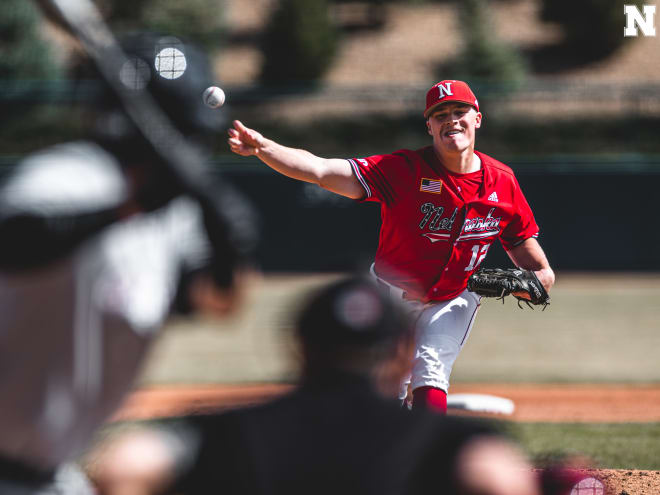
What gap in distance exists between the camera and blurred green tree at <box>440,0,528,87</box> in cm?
3259

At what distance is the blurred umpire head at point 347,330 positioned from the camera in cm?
185

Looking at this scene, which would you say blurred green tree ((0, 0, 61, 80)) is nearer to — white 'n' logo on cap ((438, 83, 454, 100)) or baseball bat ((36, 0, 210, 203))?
white 'n' logo on cap ((438, 83, 454, 100))

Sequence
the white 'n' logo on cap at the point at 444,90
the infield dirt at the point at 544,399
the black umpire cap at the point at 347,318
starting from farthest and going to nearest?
the infield dirt at the point at 544,399
the white 'n' logo on cap at the point at 444,90
the black umpire cap at the point at 347,318

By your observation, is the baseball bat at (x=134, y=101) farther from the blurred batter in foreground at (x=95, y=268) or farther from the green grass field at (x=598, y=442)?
the green grass field at (x=598, y=442)

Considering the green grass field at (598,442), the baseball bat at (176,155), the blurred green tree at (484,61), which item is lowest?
the green grass field at (598,442)

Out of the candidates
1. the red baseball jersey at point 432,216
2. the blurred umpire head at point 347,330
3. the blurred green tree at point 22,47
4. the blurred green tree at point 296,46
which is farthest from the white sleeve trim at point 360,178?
the blurred green tree at point 296,46

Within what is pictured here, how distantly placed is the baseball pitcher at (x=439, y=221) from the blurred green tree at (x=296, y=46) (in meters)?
29.2

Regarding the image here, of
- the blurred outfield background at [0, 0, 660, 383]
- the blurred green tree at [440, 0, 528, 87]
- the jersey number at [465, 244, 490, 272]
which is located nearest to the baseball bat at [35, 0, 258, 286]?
the blurred outfield background at [0, 0, 660, 383]

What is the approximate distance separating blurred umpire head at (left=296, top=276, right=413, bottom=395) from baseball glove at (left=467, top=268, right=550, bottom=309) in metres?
3.02

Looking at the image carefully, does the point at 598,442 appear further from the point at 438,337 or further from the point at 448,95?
the point at 448,95

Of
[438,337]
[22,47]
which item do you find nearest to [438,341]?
[438,337]

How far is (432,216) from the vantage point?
491cm

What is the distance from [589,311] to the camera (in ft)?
50.9

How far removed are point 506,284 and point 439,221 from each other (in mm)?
519
